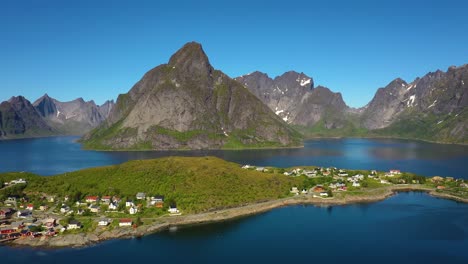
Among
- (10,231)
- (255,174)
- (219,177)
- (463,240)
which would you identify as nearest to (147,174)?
(219,177)

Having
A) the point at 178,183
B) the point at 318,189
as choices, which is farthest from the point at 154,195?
the point at 318,189

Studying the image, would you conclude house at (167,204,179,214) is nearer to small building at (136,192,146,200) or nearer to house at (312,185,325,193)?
small building at (136,192,146,200)

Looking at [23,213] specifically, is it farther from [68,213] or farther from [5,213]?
[68,213]

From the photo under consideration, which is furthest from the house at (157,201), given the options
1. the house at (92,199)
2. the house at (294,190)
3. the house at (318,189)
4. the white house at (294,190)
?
the house at (318,189)

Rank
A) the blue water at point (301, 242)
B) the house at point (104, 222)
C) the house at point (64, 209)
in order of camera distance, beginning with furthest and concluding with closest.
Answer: the house at point (64, 209) → the house at point (104, 222) → the blue water at point (301, 242)

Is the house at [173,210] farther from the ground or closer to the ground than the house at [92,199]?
closer to the ground

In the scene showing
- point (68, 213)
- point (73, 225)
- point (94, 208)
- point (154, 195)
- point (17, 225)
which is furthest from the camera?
point (154, 195)

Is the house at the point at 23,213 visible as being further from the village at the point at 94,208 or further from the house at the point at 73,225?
the house at the point at 73,225
